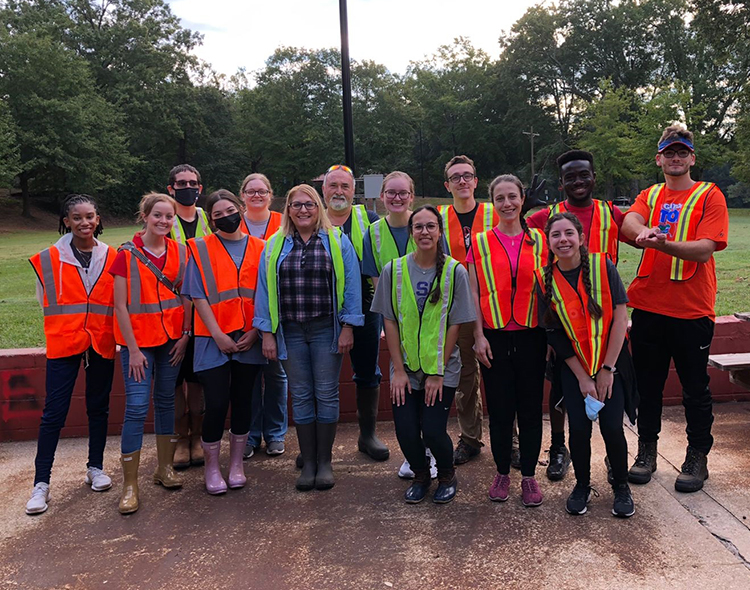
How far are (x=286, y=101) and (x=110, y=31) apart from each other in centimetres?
1475

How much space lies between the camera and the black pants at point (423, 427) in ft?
11.3

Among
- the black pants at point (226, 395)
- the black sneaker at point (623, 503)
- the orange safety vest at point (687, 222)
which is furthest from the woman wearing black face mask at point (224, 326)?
the orange safety vest at point (687, 222)

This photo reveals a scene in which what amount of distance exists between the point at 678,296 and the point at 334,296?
2087mm

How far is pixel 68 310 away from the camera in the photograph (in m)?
3.71

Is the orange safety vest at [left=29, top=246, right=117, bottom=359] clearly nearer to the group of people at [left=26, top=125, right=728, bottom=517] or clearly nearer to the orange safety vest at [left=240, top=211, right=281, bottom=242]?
the group of people at [left=26, top=125, right=728, bottom=517]

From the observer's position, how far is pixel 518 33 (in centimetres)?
5328

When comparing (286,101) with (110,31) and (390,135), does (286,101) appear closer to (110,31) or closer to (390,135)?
(390,135)

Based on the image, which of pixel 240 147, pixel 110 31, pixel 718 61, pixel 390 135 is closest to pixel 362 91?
pixel 390 135

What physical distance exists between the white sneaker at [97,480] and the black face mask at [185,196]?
1.91 m

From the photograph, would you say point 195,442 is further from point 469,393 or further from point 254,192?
point 469,393

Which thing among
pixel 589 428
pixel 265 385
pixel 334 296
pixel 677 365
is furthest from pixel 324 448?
pixel 677 365

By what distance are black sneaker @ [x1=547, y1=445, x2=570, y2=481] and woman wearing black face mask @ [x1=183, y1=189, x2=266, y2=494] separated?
6.43ft

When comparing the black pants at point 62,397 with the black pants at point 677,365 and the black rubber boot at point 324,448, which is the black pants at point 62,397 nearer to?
the black rubber boot at point 324,448

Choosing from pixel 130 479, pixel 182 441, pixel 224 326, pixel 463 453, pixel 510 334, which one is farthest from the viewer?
pixel 182 441
